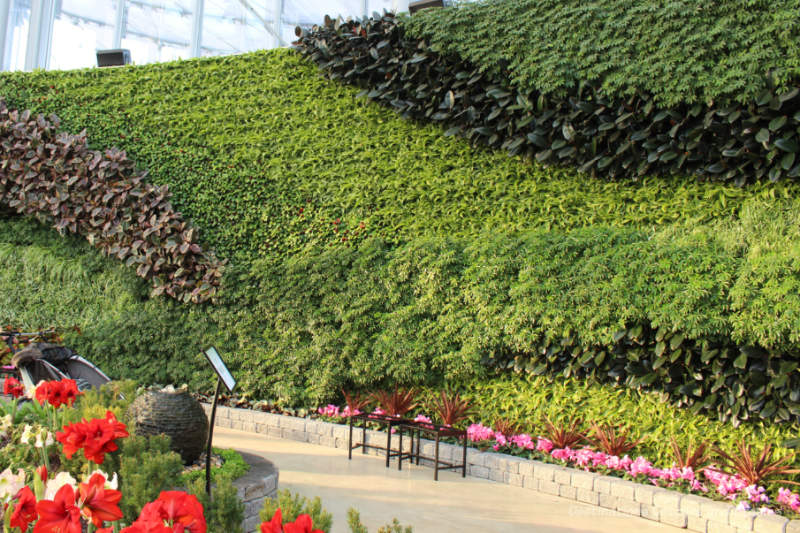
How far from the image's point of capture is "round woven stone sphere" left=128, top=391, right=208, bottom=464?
409 cm

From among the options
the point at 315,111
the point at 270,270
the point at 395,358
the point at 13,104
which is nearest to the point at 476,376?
the point at 395,358

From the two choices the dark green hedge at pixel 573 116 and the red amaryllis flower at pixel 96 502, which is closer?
the red amaryllis flower at pixel 96 502

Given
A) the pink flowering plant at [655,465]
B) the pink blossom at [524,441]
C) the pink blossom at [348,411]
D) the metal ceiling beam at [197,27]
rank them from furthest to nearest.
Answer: the metal ceiling beam at [197,27]
the pink blossom at [348,411]
the pink blossom at [524,441]
the pink flowering plant at [655,465]

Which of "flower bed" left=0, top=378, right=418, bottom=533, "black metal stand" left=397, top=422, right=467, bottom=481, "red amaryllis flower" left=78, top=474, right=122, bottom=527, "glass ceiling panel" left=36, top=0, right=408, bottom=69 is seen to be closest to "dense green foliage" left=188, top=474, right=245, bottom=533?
"flower bed" left=0, top=378, right=418, bottom=533

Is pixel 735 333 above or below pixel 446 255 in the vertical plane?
below

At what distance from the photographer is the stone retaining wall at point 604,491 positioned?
4113 millimetres

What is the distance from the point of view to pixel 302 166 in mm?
8922

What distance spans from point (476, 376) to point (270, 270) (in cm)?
338

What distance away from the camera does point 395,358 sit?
6.88 meters

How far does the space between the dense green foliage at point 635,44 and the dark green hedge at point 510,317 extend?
143 centimetres

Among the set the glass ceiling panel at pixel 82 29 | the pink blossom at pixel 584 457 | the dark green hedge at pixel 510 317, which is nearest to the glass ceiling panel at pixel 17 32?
the glass ceiling panel at pixel 82 29

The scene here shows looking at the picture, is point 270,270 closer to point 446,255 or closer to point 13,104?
point 446,255

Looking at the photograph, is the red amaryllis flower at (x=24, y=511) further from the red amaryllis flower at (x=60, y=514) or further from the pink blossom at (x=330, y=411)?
the pink blossom at (x=330, y=411)

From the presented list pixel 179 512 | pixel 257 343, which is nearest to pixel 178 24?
pixel 257 343
